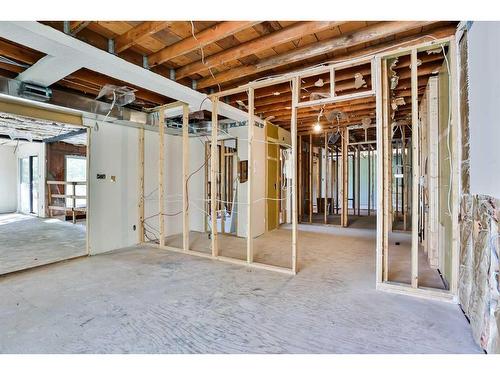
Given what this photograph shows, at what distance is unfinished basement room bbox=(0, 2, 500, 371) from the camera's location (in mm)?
1888

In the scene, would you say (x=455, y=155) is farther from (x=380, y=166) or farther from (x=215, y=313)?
(x=215, y=313)

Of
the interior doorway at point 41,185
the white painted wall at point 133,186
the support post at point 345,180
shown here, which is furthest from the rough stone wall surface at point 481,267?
the interior doorway at point 41,185

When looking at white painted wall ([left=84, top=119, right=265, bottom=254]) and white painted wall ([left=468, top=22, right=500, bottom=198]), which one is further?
white painted wall ([left=84, top=119, right=265, bottom=254])

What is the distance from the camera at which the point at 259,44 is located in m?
2.69

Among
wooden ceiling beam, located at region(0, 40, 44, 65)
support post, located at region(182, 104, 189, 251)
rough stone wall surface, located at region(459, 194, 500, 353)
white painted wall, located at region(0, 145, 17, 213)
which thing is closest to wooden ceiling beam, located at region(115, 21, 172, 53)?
wooden ceiling beam, located at region(0, 40, 44, 65)

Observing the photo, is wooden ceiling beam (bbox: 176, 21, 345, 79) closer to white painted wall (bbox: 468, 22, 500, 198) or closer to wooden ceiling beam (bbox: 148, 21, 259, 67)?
wooden ceiling beam (bbox: 148, 21, 259, 67)

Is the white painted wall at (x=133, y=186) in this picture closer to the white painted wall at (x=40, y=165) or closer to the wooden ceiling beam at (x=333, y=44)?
the wooden ceiling beam at (x=333, y=44)

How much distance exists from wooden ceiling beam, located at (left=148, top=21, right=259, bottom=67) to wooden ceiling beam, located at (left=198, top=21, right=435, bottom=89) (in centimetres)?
79

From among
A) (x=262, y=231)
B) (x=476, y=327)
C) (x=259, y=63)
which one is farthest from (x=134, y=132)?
(x=476, y=327)

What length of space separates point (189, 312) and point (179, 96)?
2935 mm

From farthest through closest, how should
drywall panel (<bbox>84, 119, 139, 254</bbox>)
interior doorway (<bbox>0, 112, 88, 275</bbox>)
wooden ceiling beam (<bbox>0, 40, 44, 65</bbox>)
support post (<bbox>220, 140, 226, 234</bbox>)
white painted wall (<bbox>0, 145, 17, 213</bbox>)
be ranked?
1. white painted wall (<bbox>0, 145, 17, 213</bbox>)
2. support post (<bbox>220, 140, 226, 234</bbox>)
3. interior doorway (<bbox>0, 112, 88, 275</bbox>)
4. drywall panel (<bbox>84, 119, 139, 254</bbox>)
5. wooden ceiling beam (<bbox>0, 40, 44, 65</bbox>)

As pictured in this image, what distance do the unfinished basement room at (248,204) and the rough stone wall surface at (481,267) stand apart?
0.02 metres

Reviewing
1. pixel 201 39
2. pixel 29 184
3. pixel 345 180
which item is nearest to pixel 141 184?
pixel 201 39
